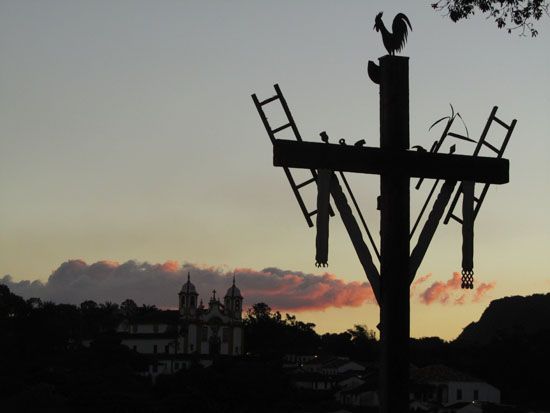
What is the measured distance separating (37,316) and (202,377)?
52.8 meters

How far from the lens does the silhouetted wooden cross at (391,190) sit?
311 inches

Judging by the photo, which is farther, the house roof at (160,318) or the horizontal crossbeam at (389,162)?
the house roof at (160,318)

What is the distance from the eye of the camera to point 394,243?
316 inches

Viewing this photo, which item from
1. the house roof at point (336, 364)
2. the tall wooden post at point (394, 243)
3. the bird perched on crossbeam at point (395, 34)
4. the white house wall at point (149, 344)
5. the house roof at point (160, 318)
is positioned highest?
the house roof at point (160, 318)

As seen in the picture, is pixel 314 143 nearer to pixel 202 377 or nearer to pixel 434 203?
pixel 434 203

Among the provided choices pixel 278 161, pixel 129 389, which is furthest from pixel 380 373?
pixel 129 389

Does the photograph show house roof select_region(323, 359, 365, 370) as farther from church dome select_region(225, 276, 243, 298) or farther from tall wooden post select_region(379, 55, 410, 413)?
tall wooden post select_region(379, 55, 410, 413)

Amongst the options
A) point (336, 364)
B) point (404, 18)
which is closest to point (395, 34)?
point (404, 18)

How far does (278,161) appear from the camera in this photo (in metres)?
7.83

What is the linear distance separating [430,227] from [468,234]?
338mm

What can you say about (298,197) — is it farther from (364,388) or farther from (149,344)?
(149,344)

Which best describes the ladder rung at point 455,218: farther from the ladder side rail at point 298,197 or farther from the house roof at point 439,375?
the house roof at point 439,375

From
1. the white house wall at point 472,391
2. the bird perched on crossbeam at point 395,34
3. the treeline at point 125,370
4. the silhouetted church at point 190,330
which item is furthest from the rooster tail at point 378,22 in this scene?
the silhouetted church at point 190,330

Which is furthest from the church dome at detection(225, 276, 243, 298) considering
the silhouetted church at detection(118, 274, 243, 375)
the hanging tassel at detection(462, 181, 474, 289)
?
the hanging tassel at detection(462, 181, 474, 289)
